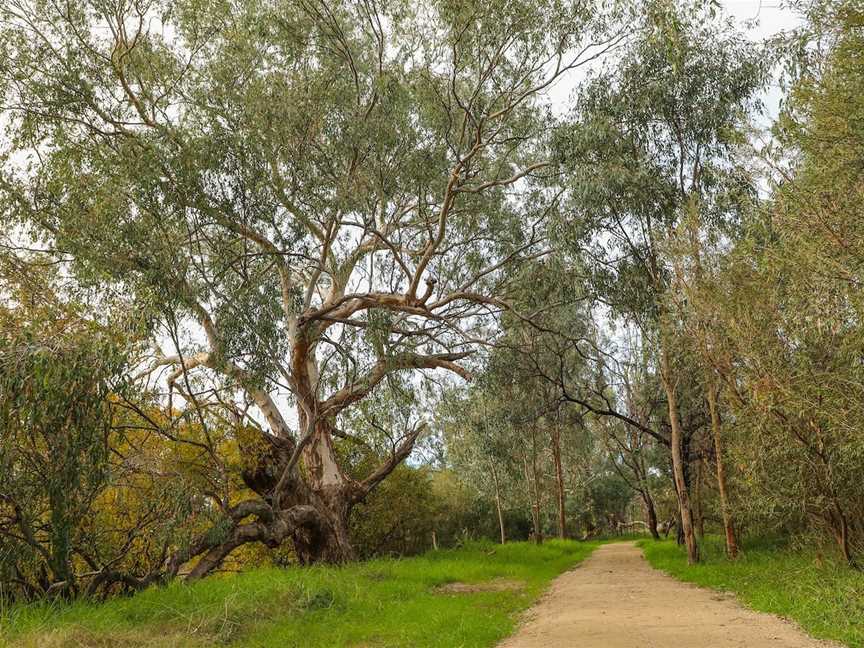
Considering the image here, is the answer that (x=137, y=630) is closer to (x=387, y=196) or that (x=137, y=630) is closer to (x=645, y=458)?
(x=387, y=196)

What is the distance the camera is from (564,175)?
12.5m

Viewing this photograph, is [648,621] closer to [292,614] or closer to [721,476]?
[292,614]

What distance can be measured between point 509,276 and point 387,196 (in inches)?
127

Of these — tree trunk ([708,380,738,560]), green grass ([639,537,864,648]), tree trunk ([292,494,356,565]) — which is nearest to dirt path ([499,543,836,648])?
green grass ([639,537,864,648])

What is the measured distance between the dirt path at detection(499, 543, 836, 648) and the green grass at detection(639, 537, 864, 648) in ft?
0.72

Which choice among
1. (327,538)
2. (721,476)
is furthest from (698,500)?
(327,538)

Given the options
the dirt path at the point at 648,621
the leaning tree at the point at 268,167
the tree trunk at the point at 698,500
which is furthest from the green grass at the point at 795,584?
the leaning tree at the point at 268,167

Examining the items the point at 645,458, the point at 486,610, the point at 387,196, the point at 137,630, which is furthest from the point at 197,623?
the point at 645,458

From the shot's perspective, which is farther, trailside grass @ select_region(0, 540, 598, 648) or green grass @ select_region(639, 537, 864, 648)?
trailside grass @ select_region(0, 540, 598, 648)

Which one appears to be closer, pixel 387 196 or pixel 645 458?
pixel 387 196

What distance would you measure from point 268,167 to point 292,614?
7238 mm

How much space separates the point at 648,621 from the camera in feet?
23.7

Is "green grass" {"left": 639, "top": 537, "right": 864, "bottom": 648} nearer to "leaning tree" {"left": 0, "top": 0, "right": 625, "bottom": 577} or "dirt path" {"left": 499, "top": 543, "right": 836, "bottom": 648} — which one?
"dirt path" {"left": 499, "top": 543, "right": 836, "bottom": 648}

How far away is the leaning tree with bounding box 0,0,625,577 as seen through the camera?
1041cm
